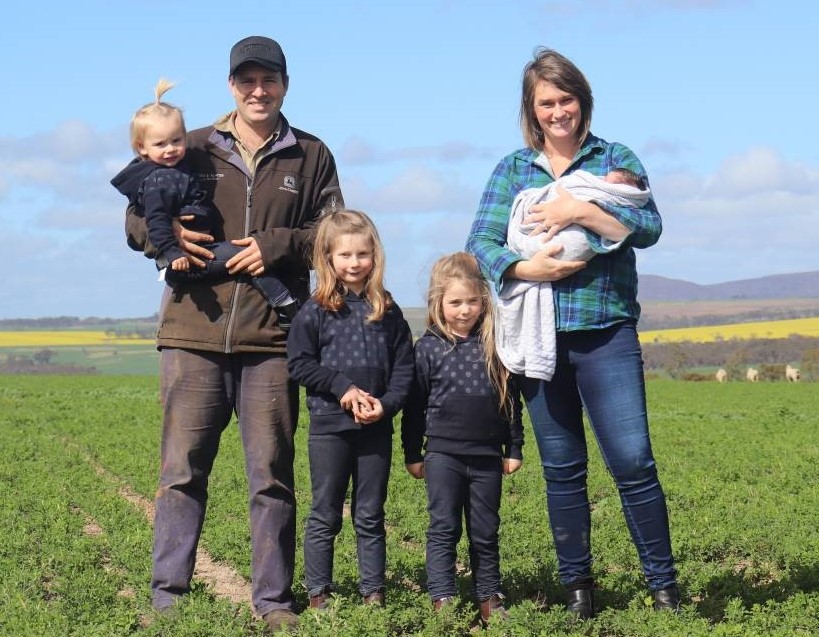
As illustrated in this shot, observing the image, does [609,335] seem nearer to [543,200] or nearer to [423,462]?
[543,200]

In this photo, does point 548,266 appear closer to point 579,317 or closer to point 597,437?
point 579,317

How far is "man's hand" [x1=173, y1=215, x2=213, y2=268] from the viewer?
5871mm

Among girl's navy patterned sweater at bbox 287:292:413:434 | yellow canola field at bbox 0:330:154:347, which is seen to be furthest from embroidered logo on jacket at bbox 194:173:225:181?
yellow canola field at bbox 0:330:154:347

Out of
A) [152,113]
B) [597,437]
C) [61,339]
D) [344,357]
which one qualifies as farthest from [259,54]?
[61,339]

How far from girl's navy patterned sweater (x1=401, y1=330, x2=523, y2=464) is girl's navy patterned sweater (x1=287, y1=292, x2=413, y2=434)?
0.17m

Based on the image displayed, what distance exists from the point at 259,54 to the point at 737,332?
85.2 metres

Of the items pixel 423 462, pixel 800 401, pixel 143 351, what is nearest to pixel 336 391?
pixel 423 462

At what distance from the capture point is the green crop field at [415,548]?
5.85m

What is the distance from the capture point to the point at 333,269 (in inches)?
238

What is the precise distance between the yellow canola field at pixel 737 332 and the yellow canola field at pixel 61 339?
46854 mm

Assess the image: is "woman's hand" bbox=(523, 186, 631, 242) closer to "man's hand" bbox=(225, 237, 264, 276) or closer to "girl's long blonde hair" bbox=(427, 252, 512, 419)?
"girl's long blonde hair" bbox=(427, 252, 512, 419)

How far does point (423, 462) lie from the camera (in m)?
6.20

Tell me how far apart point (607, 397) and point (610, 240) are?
810mm

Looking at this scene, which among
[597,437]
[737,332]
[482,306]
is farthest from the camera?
[737,332]
